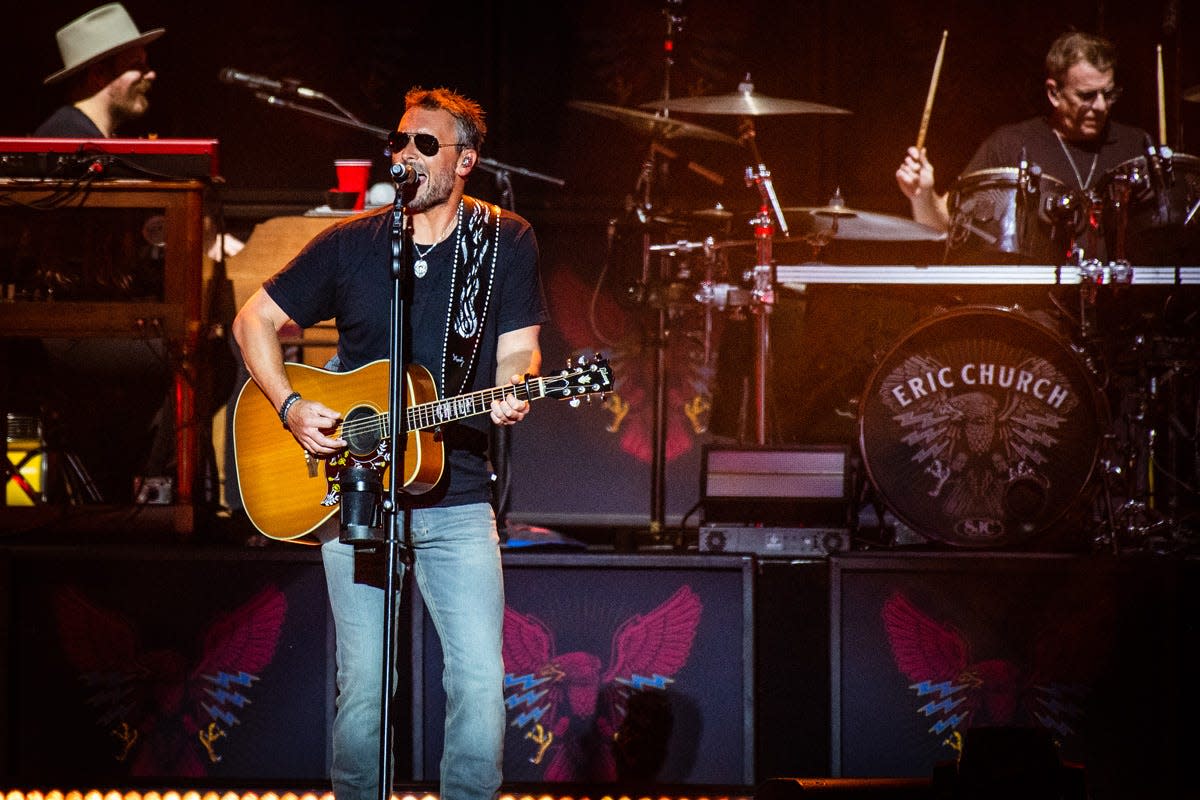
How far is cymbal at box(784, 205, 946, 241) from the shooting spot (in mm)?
5234

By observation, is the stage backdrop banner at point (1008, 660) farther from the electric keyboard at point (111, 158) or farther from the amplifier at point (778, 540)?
the electric keyboard at point (111, 158)

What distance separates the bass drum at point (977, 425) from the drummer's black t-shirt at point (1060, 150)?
1430mm

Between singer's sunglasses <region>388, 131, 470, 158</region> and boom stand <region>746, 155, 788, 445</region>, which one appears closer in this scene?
singer's sunglasses <region>388, 131, 470, 158</region>

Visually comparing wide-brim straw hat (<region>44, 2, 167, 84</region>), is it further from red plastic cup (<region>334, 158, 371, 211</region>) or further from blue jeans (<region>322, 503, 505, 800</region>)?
blue jeans (<region>322, 503, 505, 800</region>)

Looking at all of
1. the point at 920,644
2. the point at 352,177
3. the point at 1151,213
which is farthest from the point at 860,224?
the point at 352,177

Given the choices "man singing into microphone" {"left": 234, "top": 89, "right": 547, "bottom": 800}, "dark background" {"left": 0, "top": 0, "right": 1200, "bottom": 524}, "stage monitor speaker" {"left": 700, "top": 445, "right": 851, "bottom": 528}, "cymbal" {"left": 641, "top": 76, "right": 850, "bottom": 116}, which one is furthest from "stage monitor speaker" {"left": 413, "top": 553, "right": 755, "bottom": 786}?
"dark background" {"left": 0, "top": 0, "right": 1200, "bottom": 524}

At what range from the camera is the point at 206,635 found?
177 inches

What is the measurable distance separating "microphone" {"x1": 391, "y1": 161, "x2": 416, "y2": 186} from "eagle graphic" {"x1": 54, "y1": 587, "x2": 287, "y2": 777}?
202 centimetres

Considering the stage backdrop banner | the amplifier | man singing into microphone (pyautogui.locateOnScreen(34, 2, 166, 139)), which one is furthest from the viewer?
man singing into microphone (pyautogui.locateOnScreen(34, 2, 166, 139))

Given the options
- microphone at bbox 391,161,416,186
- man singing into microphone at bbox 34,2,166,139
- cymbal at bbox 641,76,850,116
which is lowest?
microphone at bbox 391,161,416,186

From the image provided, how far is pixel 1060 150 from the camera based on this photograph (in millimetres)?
5930

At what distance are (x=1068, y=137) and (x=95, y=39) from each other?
439 centimetres

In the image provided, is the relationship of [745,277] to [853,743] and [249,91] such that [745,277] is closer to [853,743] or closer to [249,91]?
[853,743]

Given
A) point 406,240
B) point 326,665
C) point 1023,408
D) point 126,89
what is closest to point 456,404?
point 406,240
